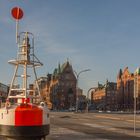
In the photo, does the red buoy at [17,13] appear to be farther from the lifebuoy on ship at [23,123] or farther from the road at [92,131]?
the road at [92,131]

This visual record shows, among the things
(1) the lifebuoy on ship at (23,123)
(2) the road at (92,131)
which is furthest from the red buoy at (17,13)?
(2) the road at (92,131)

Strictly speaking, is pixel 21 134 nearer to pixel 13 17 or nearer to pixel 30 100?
pixel 30 100

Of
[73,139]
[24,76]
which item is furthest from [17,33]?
[73,139]

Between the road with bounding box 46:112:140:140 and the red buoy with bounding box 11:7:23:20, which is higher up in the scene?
the red buoy with bounding box 11:7:23:20

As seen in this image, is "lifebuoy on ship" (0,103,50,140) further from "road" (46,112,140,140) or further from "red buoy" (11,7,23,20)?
"road" (46,112,140,140)

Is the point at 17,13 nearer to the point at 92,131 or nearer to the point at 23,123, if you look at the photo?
the point at 23,123

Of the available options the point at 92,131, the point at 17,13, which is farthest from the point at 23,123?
the point at 92,131

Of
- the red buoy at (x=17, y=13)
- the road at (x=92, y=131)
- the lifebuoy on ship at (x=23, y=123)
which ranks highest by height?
the red buoy at (x=17, y=13)

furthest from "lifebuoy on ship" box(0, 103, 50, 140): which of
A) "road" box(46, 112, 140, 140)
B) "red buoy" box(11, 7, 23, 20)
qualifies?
"road" box(46, 112, 140, 140)

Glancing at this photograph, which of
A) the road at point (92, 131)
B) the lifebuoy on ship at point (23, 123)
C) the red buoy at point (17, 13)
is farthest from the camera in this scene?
the road at point (92, 131)

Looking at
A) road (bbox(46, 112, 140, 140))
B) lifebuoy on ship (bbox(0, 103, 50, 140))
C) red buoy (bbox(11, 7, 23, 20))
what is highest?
red buoy (bbox(11, 7, 23, 20))

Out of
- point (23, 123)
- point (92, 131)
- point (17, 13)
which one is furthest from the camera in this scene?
point (92, 131)

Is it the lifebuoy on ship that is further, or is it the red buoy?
the red buoy

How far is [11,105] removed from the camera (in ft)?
17.1
